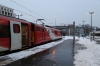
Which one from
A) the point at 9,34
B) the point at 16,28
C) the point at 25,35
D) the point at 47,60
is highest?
the point at 16,28

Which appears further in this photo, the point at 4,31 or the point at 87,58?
the point at 87,58

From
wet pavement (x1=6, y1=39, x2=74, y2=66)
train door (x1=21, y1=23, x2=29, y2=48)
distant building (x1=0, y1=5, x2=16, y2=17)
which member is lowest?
wet pavement (x1=6, y1=39, x2=74, y2=66)

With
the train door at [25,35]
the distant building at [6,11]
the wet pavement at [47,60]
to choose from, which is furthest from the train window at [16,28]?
the distant building at [6,11]

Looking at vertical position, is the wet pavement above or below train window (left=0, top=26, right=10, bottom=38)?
below

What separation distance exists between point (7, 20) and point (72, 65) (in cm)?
615

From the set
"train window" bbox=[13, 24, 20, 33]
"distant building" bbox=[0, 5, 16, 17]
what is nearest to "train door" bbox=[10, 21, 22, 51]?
"train window" bbox=[13, 24, 20, 33]

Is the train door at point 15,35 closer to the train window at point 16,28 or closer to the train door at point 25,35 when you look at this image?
the train window at point 16,28

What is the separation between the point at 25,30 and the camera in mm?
18062

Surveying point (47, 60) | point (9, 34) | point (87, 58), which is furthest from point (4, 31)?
point (87, 58)

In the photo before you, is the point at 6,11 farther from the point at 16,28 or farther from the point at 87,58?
the point at 87,58

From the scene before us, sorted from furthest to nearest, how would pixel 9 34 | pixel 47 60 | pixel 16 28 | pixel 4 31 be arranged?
pixel 16 28, pixel 9 34, pixel 4 31, pixel 47 60

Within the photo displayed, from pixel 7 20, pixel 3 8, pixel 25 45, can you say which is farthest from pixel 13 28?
pixel 3 8

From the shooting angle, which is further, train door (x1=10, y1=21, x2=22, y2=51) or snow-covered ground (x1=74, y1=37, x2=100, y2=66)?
train door (x1=10, y1=21, x2=22, y2=51)

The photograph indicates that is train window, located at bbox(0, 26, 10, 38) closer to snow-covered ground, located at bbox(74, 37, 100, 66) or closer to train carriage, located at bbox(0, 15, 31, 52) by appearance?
train carriage, located at bbox(0, 15, 31, 52)
